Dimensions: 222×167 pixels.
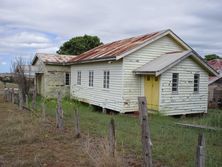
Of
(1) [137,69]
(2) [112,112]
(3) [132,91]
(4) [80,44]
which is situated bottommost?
(2) [112,112]

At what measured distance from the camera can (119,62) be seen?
59.5 feet

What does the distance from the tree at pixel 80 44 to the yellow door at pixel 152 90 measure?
29.0m

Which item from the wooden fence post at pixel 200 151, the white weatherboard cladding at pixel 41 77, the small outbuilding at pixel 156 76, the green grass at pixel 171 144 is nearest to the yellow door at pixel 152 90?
the small outbuilding at pixel 156 76

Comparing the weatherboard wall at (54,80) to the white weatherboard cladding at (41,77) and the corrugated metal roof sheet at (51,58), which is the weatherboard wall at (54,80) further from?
the corrugated metal roof sheet at (51,58)

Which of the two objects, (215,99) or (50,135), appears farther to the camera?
(215,99)

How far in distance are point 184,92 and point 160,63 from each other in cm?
238

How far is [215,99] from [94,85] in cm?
937

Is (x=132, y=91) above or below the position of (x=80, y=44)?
below

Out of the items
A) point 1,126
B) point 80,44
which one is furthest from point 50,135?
point 80,44

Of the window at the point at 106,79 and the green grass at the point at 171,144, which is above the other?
the window at the point at 106,79

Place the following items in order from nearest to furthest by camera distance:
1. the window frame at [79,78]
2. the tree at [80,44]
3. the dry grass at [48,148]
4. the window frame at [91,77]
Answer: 1. the dry grass at [48,148]
2. the window frame at [91,77]
3. the window frame at [79,78]
4. the tree at [80,44]

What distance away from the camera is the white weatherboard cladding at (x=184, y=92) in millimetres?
17484

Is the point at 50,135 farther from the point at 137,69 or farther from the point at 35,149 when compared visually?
the point at 137,69

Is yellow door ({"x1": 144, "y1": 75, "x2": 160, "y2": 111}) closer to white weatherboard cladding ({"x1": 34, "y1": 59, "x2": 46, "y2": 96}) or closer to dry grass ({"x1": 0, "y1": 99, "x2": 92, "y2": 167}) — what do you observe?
dry grass ({"x1": 0, "y1": 99, "x2": 92, "y2": 167})
